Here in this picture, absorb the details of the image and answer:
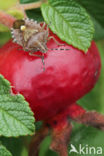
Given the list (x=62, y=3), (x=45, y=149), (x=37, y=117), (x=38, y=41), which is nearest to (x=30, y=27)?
(x=38, y=41)

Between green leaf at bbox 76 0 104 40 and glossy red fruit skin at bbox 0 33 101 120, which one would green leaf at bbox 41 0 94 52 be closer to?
glossy red fruit skin at bbox 0 33 101 120

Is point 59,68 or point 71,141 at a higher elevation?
point 59,68

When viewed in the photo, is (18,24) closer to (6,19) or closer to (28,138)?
(6,19)

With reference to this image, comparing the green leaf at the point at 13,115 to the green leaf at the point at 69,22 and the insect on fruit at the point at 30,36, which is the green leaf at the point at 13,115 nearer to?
the insect on fruit at the point at 30,36

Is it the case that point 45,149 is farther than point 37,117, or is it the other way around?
point 45,149

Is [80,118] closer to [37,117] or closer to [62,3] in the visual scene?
[37,117]

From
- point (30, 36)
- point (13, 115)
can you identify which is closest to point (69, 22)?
point (30, 36)
